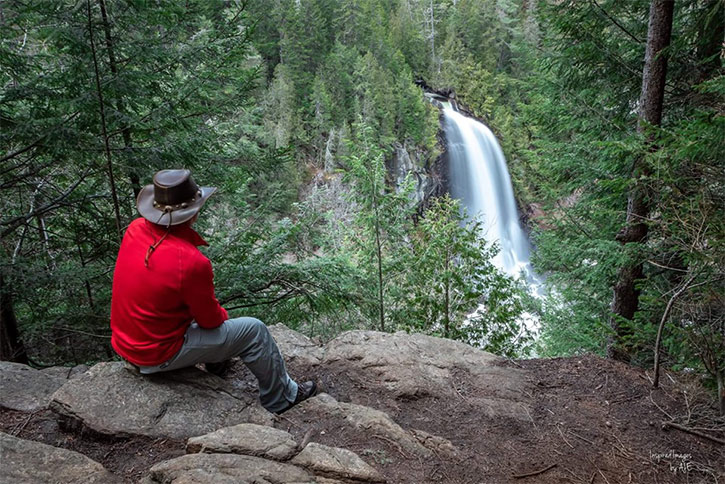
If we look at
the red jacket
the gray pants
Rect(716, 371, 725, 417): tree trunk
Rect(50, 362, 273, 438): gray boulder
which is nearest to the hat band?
the red jacket

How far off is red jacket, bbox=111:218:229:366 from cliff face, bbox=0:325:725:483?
0.34 metres

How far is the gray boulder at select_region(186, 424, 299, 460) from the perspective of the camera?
231cm

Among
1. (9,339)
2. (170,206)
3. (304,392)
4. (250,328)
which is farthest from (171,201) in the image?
(9,339)

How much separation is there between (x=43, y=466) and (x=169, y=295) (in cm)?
101

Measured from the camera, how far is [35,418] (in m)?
2.78

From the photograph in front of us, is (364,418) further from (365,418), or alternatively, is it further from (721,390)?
(721,390)

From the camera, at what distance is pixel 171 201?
2.63 m

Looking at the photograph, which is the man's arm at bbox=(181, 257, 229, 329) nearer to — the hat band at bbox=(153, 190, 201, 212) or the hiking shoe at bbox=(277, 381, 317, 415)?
the hat band at bbox=(153, 190, 201, 212)

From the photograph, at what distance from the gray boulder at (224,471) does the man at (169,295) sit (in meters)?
0.80

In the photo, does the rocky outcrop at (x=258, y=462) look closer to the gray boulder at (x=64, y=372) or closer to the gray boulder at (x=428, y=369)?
the gray boulder at (x=428, y=369)

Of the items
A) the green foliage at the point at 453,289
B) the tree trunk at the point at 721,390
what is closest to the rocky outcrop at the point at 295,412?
the tree trunk at the point at 721,390

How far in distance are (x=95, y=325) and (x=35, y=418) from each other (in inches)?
64.6

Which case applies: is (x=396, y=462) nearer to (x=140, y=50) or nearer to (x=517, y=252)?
(x=140, y=50)

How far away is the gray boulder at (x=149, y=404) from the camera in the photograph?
2609 millimetres
